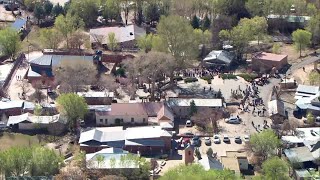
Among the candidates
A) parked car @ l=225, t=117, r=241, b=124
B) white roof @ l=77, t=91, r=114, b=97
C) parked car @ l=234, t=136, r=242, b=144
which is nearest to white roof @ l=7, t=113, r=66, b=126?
white roof @ l=77, t=91, r=114, b=97

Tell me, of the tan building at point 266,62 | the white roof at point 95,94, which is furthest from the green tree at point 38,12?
the tan building at point 266,62

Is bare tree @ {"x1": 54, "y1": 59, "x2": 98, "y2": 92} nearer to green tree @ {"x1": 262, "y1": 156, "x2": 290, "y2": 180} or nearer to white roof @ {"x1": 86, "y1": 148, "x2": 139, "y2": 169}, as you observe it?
white roof @ {"x1": 86, "y1": 148, "x2": 139, "y2": 169}

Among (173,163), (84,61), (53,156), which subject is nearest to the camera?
(53,156)

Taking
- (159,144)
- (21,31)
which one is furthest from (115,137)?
(21,31)

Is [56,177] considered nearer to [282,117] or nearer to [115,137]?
[115,137]

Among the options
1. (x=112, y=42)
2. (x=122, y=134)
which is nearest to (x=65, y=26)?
(x=112, y=42)

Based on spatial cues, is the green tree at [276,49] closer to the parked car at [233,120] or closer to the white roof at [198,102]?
the white roof at [198,102]
